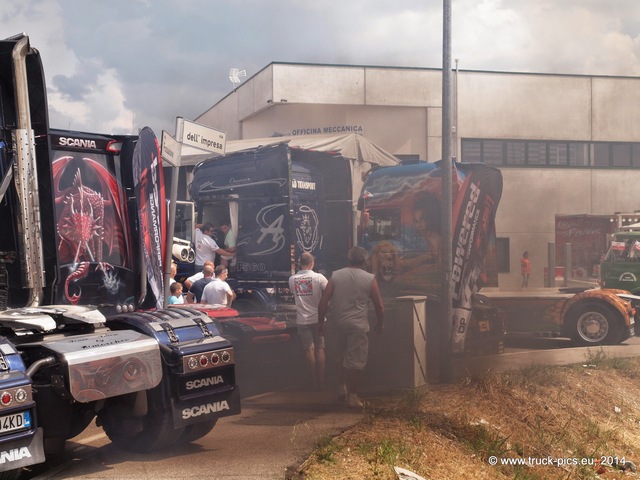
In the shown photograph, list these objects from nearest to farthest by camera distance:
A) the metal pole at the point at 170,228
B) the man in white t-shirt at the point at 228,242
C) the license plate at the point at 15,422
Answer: the license plate at the point at 15,422 < the metal pole at the point at 170,228 < the man in white t-shirt at the point at 228,242

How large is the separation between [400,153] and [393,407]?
14.5m

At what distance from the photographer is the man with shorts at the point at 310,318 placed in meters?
9.52

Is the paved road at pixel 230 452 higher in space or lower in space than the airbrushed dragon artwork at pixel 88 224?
lower

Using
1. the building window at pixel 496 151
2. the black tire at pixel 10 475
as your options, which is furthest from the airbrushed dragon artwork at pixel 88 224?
the building window at pixel 496 151

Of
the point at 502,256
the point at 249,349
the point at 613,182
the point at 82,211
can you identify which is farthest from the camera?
the point at 613,182

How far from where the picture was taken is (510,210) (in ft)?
50.3

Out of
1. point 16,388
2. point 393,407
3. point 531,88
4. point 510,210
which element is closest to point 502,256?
point 510,210

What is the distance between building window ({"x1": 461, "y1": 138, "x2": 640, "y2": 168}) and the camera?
1805 centimetres

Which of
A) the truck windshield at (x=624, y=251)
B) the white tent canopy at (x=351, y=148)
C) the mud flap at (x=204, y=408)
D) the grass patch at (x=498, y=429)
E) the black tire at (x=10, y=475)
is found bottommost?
the grass patch at (x=498, y=429)

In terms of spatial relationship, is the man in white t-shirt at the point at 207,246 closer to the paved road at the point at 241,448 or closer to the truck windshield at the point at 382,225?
the truck windshield at the point at 382,225

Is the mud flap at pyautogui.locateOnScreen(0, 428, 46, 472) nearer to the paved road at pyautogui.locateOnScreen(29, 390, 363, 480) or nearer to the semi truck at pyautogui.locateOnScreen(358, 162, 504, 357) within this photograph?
the paved road at pyautogui.locateOnScreen(29, 390, 363, 480)

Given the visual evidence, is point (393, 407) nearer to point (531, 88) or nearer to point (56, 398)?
point (56, 398)

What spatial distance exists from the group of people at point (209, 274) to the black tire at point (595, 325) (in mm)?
5995

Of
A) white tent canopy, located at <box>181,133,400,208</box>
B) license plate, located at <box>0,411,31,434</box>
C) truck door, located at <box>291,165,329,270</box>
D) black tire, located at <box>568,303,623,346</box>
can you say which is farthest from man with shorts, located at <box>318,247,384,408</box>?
black tire, located at <box>568,303,623,346</box>
